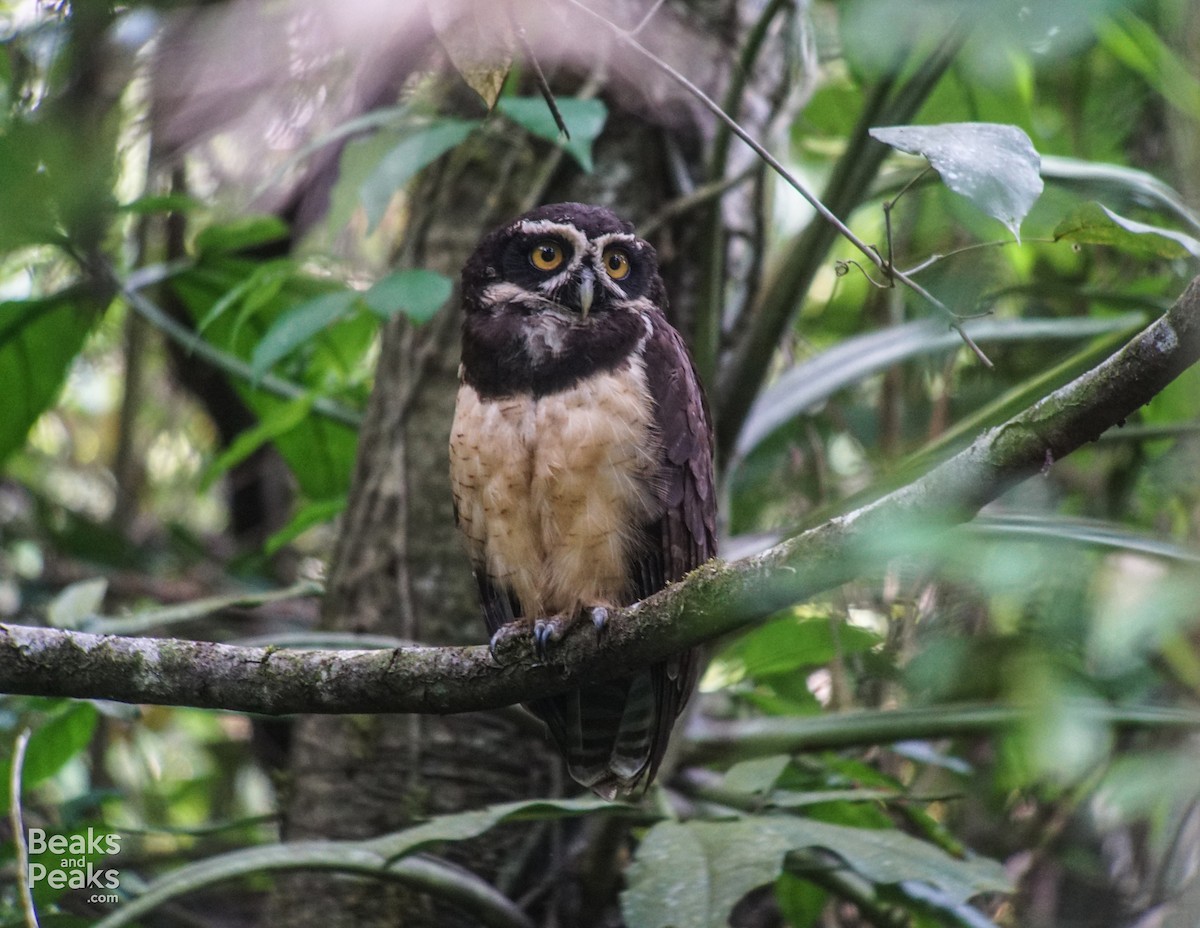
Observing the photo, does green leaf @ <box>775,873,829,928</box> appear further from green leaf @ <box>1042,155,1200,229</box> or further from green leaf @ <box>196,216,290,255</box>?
green leaf @ <box>196,216,290,255</box>

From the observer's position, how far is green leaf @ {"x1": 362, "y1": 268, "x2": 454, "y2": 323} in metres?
3.30

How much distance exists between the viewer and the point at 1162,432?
378 cm

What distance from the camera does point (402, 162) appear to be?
3355 mm

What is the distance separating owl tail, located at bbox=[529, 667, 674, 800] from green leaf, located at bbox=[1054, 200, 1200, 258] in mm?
1808

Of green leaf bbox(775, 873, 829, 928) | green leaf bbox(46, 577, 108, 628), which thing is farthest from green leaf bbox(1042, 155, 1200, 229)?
green leaf bbox(46, 577, 108, 628)

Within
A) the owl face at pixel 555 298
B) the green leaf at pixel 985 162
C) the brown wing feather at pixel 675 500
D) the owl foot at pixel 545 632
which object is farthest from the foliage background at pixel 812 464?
the owl foot at pixel 545 632

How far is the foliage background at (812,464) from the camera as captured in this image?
3006 mm

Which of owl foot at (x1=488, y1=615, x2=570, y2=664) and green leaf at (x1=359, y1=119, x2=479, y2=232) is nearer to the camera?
owl foot at (x1=488, y1=615, x2=570, y2=664)

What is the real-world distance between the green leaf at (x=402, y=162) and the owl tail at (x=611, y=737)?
1.52 m

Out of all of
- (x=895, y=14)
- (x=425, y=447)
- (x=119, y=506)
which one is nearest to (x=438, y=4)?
(x=895, y=14)

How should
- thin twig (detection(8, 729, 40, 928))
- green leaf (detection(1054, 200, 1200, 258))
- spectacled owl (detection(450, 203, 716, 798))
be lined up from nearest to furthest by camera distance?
green leaf (detection(1054, 200, 1200, 258)) < thin twig (detection(8, 729, 40, 928)) < spectacled owl (detection(450, 203, 716, 798))

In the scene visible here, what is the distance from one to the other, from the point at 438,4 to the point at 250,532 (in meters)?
4.77

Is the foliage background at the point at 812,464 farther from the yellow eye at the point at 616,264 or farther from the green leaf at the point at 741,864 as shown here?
the yellow eye at the point at 616,264

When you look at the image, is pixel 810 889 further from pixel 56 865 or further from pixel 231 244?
pixel 231 244
